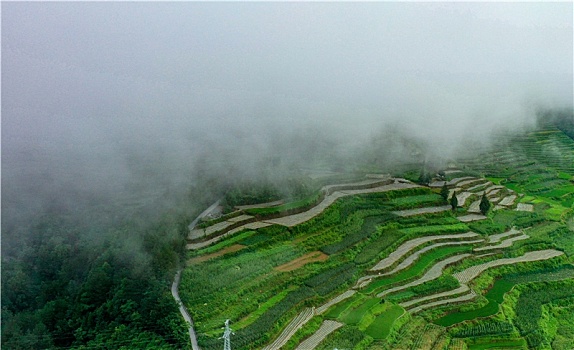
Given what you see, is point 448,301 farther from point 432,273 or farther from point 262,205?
point 262,205

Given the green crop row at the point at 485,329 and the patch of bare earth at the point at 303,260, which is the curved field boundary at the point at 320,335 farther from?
the green crop row at the point at 485,329

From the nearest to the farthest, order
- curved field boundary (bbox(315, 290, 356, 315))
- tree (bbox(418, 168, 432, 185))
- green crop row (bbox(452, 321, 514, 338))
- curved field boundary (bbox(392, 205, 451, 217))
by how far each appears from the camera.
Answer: green crop row (bbox(452, 321, 514, 338)) → curved field boundary (bbox(315, 290, 356, 315)) → curved field boundary (bbox(392, 205, 451, 217)) → tree (bbox(418, 168, 432, 185))

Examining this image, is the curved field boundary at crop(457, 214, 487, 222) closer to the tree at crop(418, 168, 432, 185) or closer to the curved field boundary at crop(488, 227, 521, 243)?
the curved field boundary at crop(488, 227, 521, 243)

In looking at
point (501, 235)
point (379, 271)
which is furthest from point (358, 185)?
point (501, 235)

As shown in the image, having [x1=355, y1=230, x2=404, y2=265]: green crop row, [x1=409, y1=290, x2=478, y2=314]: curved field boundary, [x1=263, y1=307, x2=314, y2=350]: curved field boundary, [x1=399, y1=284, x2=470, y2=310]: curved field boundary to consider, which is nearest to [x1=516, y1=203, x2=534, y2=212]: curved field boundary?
[x1=355, y1=230, x2=404, y2=265]: green crop row

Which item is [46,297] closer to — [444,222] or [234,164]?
[234,164]

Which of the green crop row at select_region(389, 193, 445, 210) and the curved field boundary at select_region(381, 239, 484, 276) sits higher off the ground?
the green crop row at select_region(389, 193, 445, 210)

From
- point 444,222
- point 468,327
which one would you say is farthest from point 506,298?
point 444,222
